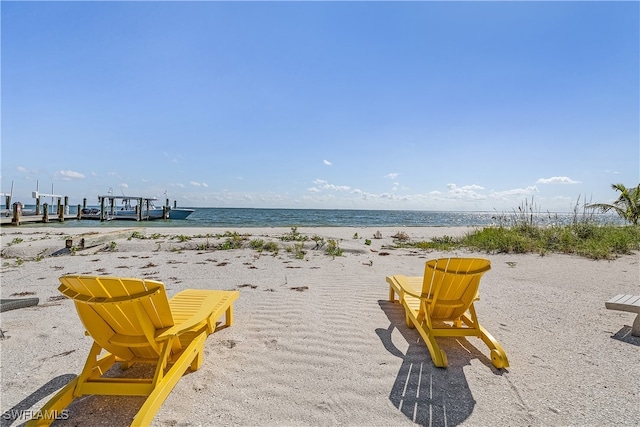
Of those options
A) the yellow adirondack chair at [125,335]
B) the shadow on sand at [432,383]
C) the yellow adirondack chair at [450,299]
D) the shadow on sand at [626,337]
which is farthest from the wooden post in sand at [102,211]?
the shadow on sand at [626,337]

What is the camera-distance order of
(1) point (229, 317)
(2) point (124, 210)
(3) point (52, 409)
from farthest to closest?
(2) point (124, 210)
(1) point (229, 317)
(3) point (52, 409)

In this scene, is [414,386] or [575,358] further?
[575,358]

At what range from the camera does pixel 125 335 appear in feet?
8.33

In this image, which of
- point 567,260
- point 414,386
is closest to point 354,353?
point 414,386

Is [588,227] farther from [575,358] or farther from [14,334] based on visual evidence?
[14,334]

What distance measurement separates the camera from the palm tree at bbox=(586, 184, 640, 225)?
1598 cm

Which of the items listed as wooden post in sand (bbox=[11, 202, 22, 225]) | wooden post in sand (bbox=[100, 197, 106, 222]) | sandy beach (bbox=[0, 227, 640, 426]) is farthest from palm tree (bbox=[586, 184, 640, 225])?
wooden post in sand (bbox=[100, 197, 106, 222])

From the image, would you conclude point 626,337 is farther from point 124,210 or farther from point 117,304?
point 124,210

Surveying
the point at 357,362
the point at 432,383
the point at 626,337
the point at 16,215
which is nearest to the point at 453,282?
the point at 432,383

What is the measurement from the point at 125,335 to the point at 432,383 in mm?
2652

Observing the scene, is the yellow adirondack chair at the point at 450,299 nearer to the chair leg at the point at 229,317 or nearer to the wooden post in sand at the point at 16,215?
the chair leg at the point at 229,317

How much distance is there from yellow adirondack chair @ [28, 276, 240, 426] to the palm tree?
20.2 m

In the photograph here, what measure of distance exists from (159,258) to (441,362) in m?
8.06

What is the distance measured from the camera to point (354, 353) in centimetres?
339
